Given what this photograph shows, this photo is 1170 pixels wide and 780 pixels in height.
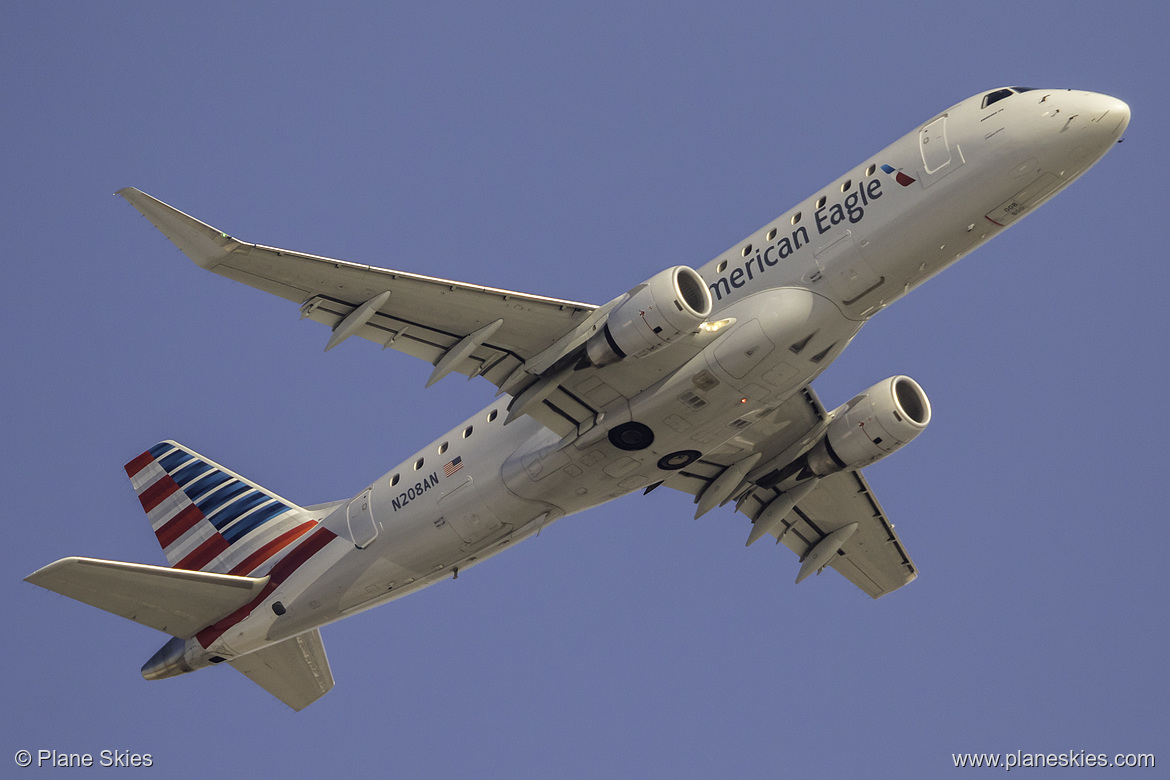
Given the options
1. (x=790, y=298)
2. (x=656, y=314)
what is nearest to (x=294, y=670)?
(x=656, y=314)

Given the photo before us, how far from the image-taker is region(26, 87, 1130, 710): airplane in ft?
85.3

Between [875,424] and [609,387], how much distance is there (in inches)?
288

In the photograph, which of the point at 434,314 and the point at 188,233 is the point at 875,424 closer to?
the point at 434,314

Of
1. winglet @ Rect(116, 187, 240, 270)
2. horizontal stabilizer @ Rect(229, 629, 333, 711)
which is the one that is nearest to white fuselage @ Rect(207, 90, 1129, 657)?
horizontal stabilizer @ Rect(229, 629, 333, 711)

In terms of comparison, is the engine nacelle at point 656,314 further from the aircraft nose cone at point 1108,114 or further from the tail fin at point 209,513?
the tail fin at point 209,513

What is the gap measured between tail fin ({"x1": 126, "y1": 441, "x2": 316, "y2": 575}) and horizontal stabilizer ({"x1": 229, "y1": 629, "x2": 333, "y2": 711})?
99.0 inches

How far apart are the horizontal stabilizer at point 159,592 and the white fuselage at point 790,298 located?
16.4 ft

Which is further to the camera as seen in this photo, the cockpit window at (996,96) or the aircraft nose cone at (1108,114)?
A: the cockpit window at (996,96)

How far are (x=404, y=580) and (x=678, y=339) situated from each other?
34.3 feet

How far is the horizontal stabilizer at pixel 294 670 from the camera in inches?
1371

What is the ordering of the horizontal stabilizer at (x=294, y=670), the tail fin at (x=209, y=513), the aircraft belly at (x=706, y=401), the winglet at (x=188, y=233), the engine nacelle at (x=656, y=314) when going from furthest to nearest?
the horizontal stabilizer at (x=294, y=670)
the tail fin at (x=209, y=513)
the aircraft belly at (x=706, y=401)
the engine nacelle at (x=656, y=314)
the winglet at (x=188, y=233)

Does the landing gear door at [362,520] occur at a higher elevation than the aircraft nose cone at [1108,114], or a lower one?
lower

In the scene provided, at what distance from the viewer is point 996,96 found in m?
26.5

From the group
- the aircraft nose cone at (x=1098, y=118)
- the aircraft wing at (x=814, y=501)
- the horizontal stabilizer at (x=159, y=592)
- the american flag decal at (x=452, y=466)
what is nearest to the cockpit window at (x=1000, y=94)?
the aircraft nose cone at (x=1098, y=118)
